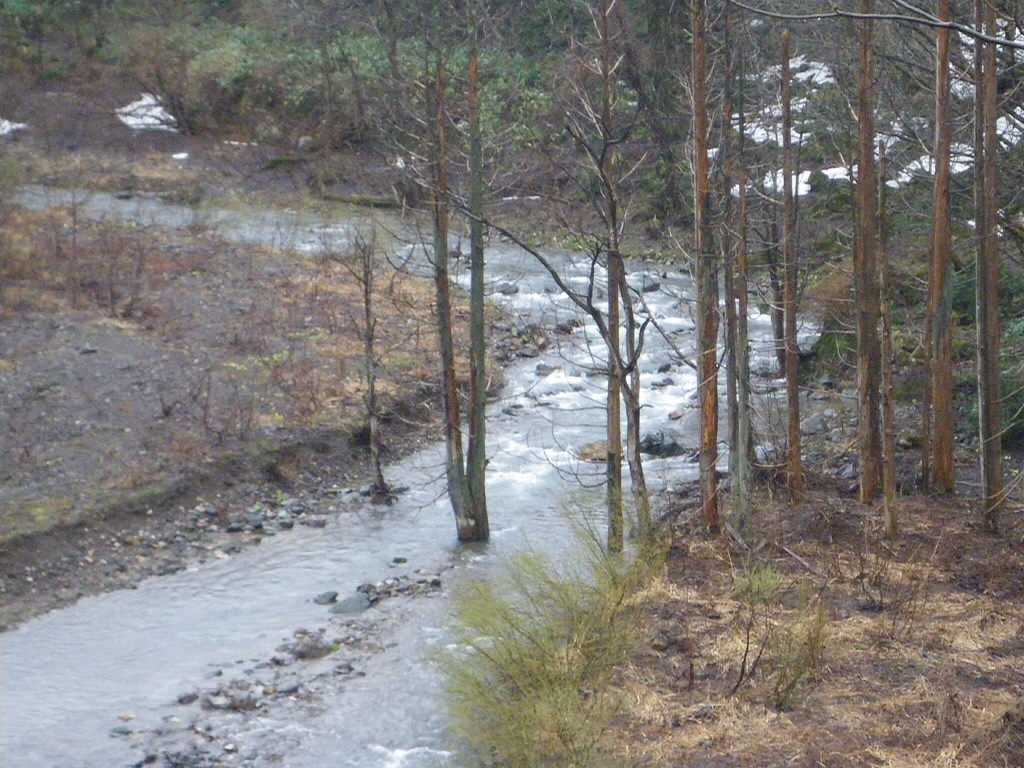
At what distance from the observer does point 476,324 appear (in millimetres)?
12648

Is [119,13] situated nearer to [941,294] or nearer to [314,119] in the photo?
[314,119]

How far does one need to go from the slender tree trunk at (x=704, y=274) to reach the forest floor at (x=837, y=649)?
695 millimetres

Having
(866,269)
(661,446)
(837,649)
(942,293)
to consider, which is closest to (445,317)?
(866,269)

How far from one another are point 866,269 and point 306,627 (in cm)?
687

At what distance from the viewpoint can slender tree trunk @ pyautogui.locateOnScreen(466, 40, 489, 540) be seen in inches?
468

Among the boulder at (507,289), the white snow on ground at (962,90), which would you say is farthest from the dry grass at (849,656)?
the boulder at (507,289)

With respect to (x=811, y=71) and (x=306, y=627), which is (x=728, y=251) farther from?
(x=811, y=71)

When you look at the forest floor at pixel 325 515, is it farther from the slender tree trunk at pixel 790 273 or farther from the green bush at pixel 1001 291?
the green bush at pixel 1001 291

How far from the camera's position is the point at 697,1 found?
33.9ft

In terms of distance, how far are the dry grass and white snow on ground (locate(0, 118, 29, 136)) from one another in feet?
94.5

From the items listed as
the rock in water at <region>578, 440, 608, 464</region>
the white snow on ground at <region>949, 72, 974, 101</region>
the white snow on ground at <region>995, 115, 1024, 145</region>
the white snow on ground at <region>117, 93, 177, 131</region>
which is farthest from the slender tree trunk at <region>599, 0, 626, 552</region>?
the white snow on ground at <region>117, 93, 177, 131</region>

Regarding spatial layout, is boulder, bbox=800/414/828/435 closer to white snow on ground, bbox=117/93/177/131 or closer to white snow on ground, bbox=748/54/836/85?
white snow on ground, bbox=748/54/836/85

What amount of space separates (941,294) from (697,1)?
3.98 metres

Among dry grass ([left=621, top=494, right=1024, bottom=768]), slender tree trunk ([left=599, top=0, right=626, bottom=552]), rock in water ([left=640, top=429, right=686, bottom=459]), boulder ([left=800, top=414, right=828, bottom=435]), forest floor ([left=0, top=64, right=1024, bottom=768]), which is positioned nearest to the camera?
dry grass ([left=621, top=494, right=1024, bottom=768])
